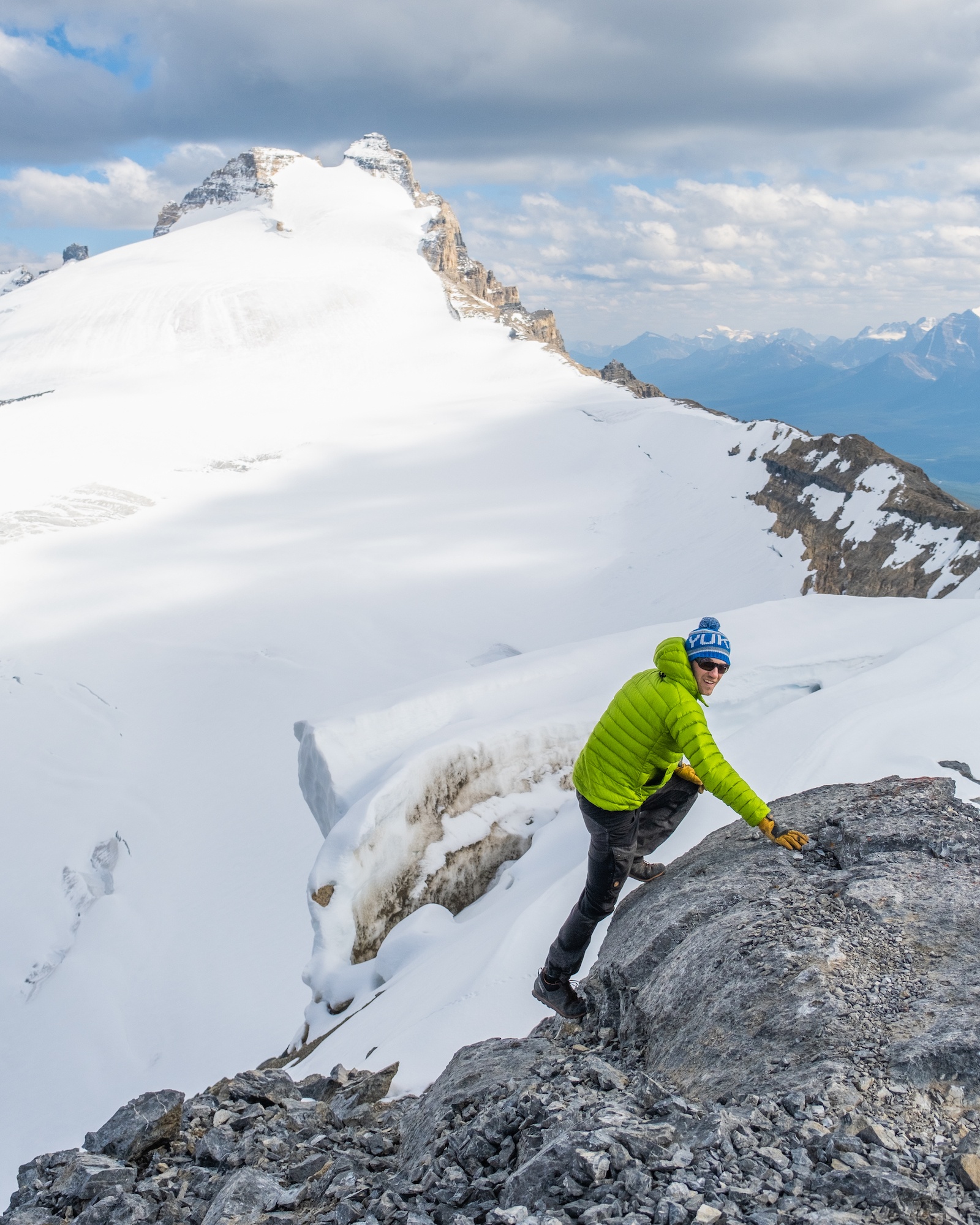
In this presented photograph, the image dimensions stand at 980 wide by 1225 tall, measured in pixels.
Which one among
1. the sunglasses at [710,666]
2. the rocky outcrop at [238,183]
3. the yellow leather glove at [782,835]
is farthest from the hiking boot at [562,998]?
the rocky outcrop at [238,183]

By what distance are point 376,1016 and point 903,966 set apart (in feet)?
16.4

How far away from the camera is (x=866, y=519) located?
1441 inches

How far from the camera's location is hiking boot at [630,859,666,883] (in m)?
6.05

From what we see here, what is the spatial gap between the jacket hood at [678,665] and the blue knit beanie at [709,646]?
0.04 metres

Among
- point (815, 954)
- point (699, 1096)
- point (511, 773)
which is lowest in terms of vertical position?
point (511, 773)

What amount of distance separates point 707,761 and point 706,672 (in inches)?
20.8

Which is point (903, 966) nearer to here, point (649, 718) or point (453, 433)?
point (649, 718)

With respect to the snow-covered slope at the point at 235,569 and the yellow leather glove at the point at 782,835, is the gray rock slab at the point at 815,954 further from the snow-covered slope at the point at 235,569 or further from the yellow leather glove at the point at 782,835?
the snow-covered slope at the point at 235,569

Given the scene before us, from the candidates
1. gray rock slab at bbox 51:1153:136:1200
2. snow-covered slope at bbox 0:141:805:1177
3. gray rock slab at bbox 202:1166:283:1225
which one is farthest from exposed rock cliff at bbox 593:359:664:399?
gray rock slab at bbox 202:1166:283:1225

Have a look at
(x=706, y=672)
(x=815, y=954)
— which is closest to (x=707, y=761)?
(x=706, y=672)

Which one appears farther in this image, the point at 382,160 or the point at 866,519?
the point at 382,160

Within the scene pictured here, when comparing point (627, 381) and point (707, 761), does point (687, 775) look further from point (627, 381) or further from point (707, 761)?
point (627, 381)

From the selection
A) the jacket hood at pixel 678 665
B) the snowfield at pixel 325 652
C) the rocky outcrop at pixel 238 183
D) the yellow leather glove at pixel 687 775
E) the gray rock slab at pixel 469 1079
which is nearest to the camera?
the gray rock slab at pixel 469 1079

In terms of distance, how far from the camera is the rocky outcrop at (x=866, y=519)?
3092 cm
